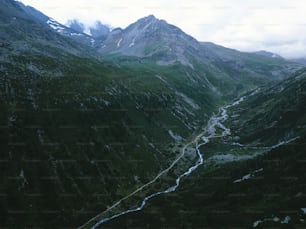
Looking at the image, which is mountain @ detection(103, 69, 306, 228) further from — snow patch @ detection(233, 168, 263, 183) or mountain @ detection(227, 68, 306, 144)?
mountain @ detection(227, 68, 306, 144)

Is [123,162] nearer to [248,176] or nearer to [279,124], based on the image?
[248,176]

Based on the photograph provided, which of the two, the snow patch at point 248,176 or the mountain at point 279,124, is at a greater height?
the mountain at point 279,124

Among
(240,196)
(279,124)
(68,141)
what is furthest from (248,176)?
(279,124)

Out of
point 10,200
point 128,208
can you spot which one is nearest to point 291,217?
point 128,208

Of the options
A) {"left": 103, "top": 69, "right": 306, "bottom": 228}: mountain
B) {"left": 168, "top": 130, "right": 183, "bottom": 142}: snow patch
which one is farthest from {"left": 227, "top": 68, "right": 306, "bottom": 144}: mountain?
{"left": 168, "top": 130, "right": 183, "bottom": 142}: snow patch

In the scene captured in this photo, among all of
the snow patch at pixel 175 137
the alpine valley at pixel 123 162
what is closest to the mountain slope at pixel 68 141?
the alpine valley at pixel 123 162

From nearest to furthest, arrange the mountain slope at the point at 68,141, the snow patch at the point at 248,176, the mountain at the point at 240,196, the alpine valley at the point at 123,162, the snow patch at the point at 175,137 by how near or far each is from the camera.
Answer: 1. the mountain at the point at 240,196
2. the alpine valley at the point at 123,162
3. the mountain slope at the point at 68,141
4. the snow patch at the point at 248,176
5. the snow patch at the point at 175,137

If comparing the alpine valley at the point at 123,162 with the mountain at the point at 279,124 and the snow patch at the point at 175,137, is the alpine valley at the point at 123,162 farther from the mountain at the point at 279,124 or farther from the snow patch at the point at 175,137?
the mountain at the point at 279,124

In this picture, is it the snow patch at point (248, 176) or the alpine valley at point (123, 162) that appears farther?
the snow patch at point (248, 176)

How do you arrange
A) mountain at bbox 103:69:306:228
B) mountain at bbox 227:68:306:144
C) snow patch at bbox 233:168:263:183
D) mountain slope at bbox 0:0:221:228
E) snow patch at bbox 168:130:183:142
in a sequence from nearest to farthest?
mountain at bbox 103:69:306:228 → mountain slope at bbox 0:0:221:228 → snow patch at bbox 233:168:263:183 → mountain at bbox 227:68:306:144 → snow patch at bbox 168:130:183:142

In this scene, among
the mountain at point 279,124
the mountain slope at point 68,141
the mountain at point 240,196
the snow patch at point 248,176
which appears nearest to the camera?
the mountain at point 240,196

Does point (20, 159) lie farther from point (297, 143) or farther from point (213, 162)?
point (297, 143)

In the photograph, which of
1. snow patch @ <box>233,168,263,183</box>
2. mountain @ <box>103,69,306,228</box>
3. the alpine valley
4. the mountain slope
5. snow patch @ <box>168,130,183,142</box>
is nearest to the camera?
mountain @ <box>103,69,306,228</box>
